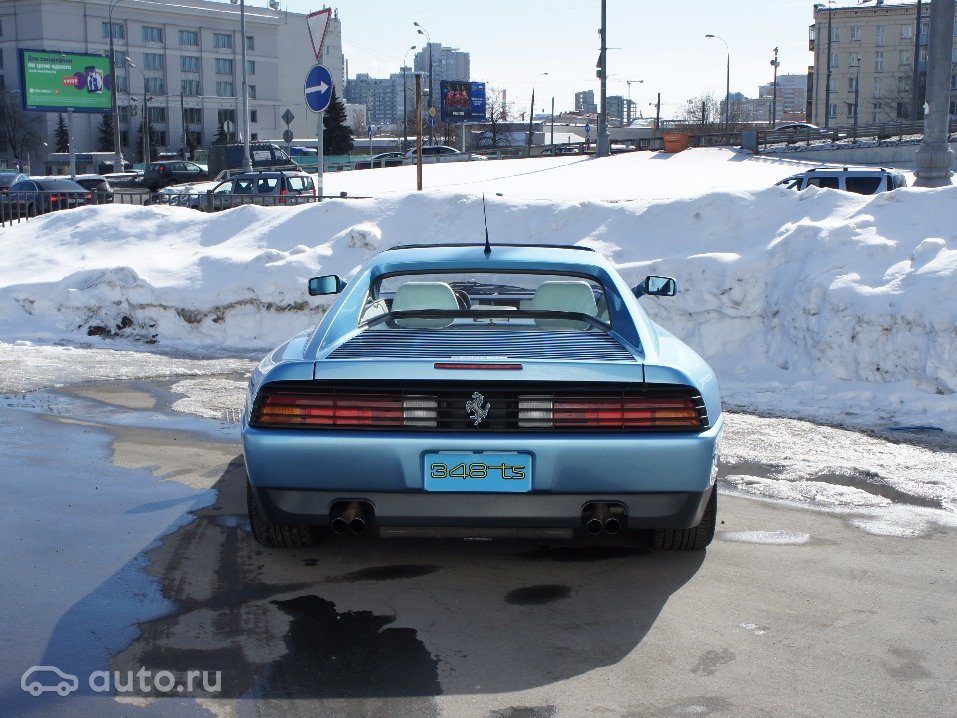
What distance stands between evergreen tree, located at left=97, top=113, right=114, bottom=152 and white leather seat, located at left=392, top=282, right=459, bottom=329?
8707 centimetres

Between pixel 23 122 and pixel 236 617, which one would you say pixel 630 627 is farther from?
pixel 23 122

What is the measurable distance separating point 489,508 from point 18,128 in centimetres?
8657

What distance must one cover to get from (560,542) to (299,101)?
105m

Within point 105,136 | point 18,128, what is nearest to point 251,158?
point 18,128

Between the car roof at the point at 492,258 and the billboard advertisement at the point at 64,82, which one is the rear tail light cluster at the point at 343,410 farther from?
the billboard advertisement at the point at 64,82

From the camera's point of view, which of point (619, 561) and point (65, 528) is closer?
point (619, 561)

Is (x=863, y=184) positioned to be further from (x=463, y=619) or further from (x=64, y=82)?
(x=64, y=82)

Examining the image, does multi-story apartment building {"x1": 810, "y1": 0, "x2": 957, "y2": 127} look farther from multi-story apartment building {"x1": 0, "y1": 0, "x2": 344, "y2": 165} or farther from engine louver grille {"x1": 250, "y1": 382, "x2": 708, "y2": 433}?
engine louver grille {"x1": 250, "y1": 382, "x2": 708, "y2": 433}

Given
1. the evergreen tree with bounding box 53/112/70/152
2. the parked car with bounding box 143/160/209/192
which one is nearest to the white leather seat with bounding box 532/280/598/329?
the parked car with bounding box 143/160/209/192

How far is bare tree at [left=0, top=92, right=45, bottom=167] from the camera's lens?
8081 cm

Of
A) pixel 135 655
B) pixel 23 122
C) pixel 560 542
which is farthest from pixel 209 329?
pixel 23 122

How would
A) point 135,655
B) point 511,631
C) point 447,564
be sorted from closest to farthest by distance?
point 135,655 → point 511,631 → point 447,564

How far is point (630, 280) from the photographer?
1098 centimetres

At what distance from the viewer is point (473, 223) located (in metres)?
13.2
